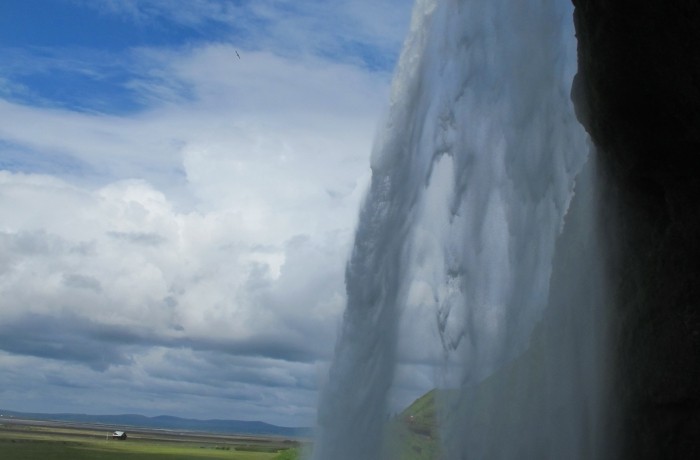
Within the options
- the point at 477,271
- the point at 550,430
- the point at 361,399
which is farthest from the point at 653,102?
the point at 361,399

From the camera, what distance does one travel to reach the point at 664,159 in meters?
15.3

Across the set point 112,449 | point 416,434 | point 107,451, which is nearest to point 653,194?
point 416,434

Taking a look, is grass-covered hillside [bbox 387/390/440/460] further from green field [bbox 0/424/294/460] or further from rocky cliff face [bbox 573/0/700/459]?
green field [bbox 0/424/294/460]

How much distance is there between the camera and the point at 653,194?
16.0m

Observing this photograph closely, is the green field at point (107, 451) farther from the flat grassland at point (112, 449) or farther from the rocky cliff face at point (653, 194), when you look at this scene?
the rocky cliff face at point (653, 194)

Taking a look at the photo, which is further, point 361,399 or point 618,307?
point 361,399

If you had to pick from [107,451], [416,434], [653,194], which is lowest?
[107,451]

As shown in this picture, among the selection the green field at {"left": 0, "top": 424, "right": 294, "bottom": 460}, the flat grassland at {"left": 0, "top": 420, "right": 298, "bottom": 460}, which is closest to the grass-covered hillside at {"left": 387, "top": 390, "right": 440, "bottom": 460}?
the flat grassland at {"left": 0, "top": 420, "right": 298, "bottom": 460}

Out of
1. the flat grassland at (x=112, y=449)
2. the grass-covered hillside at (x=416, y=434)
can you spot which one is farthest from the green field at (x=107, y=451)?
the grass-covered hillside at (x=416, y=434)

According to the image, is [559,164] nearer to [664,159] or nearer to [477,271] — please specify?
[477,271]

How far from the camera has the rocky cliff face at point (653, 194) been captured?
1447 centimetres

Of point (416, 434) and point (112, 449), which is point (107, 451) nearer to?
point (112, 449)

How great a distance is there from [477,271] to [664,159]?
509 cm

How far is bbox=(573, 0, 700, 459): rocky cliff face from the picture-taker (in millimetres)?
14469
